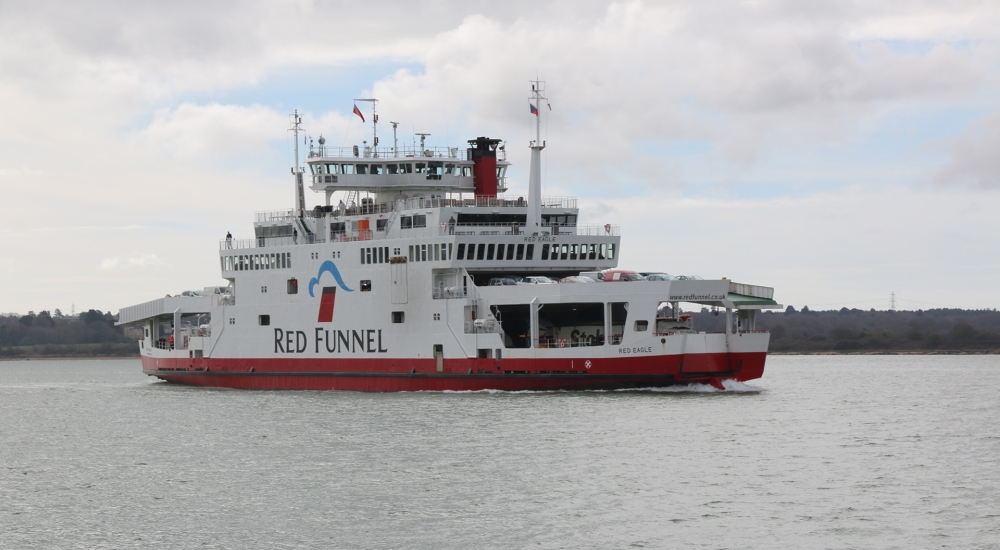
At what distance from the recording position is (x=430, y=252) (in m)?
50.2

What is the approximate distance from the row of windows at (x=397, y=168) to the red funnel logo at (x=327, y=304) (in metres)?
5.53

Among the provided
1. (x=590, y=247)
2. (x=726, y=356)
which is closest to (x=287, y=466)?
(x=726, y=356)

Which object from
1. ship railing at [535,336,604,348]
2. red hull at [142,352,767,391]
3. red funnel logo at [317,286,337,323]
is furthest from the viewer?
red funnel logo at [317,286,337,323]

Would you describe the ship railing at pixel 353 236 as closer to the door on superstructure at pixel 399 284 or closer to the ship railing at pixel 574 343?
the door on superstructure at pixel 399 284

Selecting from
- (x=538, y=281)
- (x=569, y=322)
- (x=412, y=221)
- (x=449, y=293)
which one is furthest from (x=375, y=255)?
(x=569, y=322)

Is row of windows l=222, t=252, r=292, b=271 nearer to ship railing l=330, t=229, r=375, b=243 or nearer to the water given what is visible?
ship railing l=330, t=229, r=375, b=243

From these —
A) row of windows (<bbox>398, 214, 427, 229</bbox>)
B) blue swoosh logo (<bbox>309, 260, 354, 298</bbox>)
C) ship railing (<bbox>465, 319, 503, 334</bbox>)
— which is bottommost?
ship railing (<bbox>465, 319, 503, 334</bbox>)

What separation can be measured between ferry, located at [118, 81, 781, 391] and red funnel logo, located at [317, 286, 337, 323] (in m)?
0.09

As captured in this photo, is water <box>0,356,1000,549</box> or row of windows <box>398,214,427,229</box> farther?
row of windows <box>398,214,427,229</box>

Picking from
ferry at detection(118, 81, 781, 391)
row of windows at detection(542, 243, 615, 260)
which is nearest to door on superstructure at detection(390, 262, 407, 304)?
ferry at detection(118, 81, 781, 391)

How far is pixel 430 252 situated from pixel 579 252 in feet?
21.1

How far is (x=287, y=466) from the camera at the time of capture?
32.4 m

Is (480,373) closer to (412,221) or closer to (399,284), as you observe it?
(399,284)

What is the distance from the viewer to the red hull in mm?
44844
